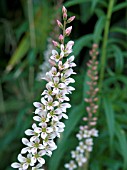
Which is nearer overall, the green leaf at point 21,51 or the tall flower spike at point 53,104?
the tall flower spike at point 53,104

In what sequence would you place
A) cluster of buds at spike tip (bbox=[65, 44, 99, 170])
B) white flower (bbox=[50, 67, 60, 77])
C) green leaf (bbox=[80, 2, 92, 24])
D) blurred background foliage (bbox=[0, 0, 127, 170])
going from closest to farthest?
white flower (bbox=[50, 67, 60, 77]), cluster of buds at spike tip (bbox=[65, 44, 99, 170]), blurred background foliage (bbox=[0, 0, 127, 170]), green leaf (bbox=[80, 2, 92, 24])

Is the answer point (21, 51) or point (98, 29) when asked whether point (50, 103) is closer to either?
point (98, 29)

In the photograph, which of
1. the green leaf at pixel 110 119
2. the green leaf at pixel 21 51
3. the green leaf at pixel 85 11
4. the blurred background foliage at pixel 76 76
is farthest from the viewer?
the green leaf at pixel 21 51

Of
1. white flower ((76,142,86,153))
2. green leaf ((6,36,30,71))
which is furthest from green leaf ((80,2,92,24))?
white flower ((76,142,86,153))

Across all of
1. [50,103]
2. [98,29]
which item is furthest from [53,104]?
[98,29]

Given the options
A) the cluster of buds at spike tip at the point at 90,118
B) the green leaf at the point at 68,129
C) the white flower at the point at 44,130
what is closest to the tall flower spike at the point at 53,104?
the white flower at the point at 44,130

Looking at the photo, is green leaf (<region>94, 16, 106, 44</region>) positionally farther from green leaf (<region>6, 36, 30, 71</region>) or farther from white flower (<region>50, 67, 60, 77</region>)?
green leaf (<region>6, 36, 30, 71</region>)

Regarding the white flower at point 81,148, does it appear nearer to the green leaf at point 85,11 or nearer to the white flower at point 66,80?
the white flower at point 66,80

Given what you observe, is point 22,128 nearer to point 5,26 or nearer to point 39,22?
point 39,22

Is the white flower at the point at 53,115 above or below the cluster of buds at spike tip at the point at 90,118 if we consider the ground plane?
below
